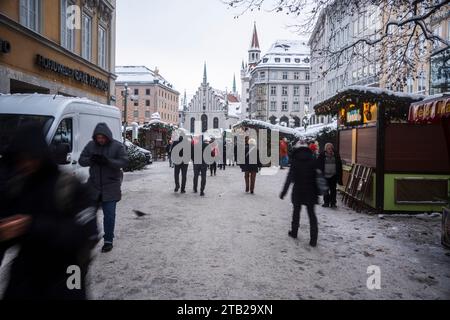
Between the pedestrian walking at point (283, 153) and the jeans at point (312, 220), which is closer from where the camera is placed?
the jeans at point (312, 220)

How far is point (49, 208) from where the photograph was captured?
103 inches

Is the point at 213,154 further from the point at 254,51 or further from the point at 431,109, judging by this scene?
the point at 254,51

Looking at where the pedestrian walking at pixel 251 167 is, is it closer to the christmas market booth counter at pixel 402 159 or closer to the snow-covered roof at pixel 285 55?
the christmas market booth counter at pixel 402 159

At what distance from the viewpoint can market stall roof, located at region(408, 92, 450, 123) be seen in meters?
6.43

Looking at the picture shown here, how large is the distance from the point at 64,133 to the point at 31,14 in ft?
29.3

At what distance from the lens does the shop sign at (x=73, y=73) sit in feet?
52.4

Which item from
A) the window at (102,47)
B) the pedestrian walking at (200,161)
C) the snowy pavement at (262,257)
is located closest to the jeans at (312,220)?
the snowy pavement at (262,257)

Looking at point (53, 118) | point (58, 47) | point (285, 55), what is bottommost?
point (53, 118)

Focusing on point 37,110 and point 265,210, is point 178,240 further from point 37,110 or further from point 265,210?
point 37,110

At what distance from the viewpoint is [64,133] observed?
9.25m

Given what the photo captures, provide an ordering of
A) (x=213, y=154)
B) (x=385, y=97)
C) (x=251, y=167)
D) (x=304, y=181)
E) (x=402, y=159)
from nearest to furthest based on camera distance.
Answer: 1. (x=304, y=181)
2. (x=385, y=97)
3. (x=402, y=159)
4. (x=251, y=167)
5. (x=213, y=154)

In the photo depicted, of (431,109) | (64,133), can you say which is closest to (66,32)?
(64,133)

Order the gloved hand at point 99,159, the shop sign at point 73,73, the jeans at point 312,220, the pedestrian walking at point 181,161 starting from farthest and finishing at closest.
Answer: the shop sign at point 73,73 < the pedestrian walking at point 181,161 < the jeans at point 312,220 < the gloved hand at point 99,159

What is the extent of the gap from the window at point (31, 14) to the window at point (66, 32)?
1982 millimetres
